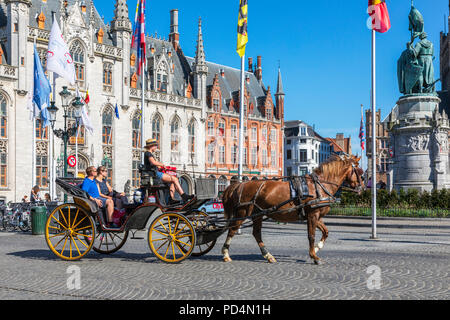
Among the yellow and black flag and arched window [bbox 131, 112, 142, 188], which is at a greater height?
the yellow and black flag

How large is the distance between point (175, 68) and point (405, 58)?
3236 cm

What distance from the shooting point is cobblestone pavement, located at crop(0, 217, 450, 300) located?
7.04 m

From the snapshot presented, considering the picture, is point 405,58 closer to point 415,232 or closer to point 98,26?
point 415,232

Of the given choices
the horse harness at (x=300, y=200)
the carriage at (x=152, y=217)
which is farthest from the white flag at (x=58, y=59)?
the horse harness at (x=300, y=200)

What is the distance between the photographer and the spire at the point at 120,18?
45812 millimetres

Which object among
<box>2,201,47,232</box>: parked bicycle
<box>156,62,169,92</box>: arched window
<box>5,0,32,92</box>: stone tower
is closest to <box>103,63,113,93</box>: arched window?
<box>156,62,169,92</box>: arched window

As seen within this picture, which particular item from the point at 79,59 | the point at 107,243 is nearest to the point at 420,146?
the point at 107,243

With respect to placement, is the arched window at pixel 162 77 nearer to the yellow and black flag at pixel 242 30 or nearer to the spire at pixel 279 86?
the spire at pixel 279 86

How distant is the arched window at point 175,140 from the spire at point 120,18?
9913 millimetres

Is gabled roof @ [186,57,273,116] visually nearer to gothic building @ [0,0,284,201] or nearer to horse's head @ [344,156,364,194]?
gothic building @ [0,0,284,201]

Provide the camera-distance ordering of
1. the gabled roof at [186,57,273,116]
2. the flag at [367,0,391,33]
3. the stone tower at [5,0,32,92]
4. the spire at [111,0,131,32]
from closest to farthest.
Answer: the flag at [367,0,391,33], the stone tower at [5,0,32,92], the spire at [111,0,131,32], the gabled roof at [186,57,273,116]

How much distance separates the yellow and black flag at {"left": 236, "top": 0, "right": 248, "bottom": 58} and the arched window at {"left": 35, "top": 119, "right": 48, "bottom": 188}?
26.1 meters

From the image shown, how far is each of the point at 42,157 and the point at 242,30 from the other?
87.5ft

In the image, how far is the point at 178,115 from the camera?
50.5 metres
